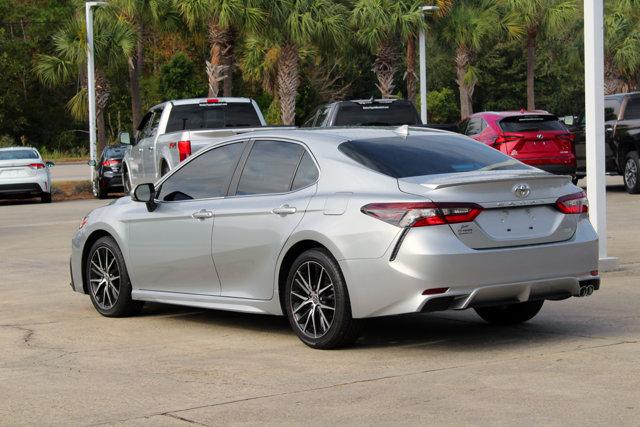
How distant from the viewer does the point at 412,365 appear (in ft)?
27.5

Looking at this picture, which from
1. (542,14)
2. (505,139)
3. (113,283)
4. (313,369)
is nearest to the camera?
(313,369)

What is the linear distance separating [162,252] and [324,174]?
185 centimetres

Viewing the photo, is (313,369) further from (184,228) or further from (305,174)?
(184,228)

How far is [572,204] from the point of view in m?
9.16

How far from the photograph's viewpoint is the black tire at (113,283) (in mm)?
10898

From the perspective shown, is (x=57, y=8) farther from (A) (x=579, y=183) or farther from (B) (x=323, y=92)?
(A) (x=579, y=183)

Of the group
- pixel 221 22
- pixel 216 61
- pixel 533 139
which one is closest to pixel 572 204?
pixel 533 139

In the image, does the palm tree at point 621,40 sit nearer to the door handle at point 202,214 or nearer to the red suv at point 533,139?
the red suv at point 533,139

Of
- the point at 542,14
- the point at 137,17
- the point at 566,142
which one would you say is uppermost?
the point at 137,17

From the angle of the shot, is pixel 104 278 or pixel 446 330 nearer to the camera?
pixel 446 330

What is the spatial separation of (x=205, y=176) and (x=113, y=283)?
1408 millimetres

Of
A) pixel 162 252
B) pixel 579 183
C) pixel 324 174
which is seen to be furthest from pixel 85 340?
pixel 579 183

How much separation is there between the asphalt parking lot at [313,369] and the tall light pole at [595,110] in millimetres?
1151

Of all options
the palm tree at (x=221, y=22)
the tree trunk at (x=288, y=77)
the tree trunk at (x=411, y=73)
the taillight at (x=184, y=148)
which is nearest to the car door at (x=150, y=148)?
the taillight at (x=184, y=148)
